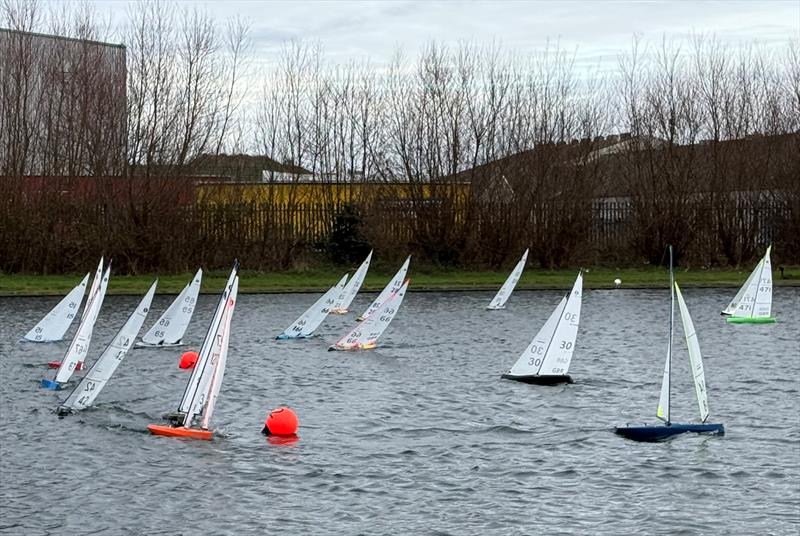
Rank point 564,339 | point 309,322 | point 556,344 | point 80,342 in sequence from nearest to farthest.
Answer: point 80,342 < point 564,339 < point 556,344 < point 309,322

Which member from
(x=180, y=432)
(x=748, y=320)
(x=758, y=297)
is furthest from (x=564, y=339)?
(x=758, y=297)

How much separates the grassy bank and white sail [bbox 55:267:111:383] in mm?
15430

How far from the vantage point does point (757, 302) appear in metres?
29.7

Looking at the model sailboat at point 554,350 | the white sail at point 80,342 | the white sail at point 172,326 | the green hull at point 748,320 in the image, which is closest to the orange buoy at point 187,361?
the white sail at point 172,326

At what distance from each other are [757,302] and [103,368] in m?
17.2

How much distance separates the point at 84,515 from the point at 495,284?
1065 inches

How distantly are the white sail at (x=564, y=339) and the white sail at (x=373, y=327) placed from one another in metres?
4.29

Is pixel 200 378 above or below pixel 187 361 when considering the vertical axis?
above

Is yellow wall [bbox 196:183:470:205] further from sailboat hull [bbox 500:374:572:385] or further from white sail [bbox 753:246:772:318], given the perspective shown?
sailboat hull [bbox 500:374:572:385]

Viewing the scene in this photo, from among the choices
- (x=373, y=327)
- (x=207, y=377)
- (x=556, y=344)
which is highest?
(x=556, y=344)

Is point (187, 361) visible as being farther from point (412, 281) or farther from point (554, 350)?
point (412, 281)

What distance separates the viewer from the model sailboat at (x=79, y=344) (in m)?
20.0

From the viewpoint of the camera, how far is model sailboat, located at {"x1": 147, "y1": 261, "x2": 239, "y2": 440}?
1638 cm

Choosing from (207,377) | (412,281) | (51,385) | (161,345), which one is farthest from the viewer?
(412,281)
